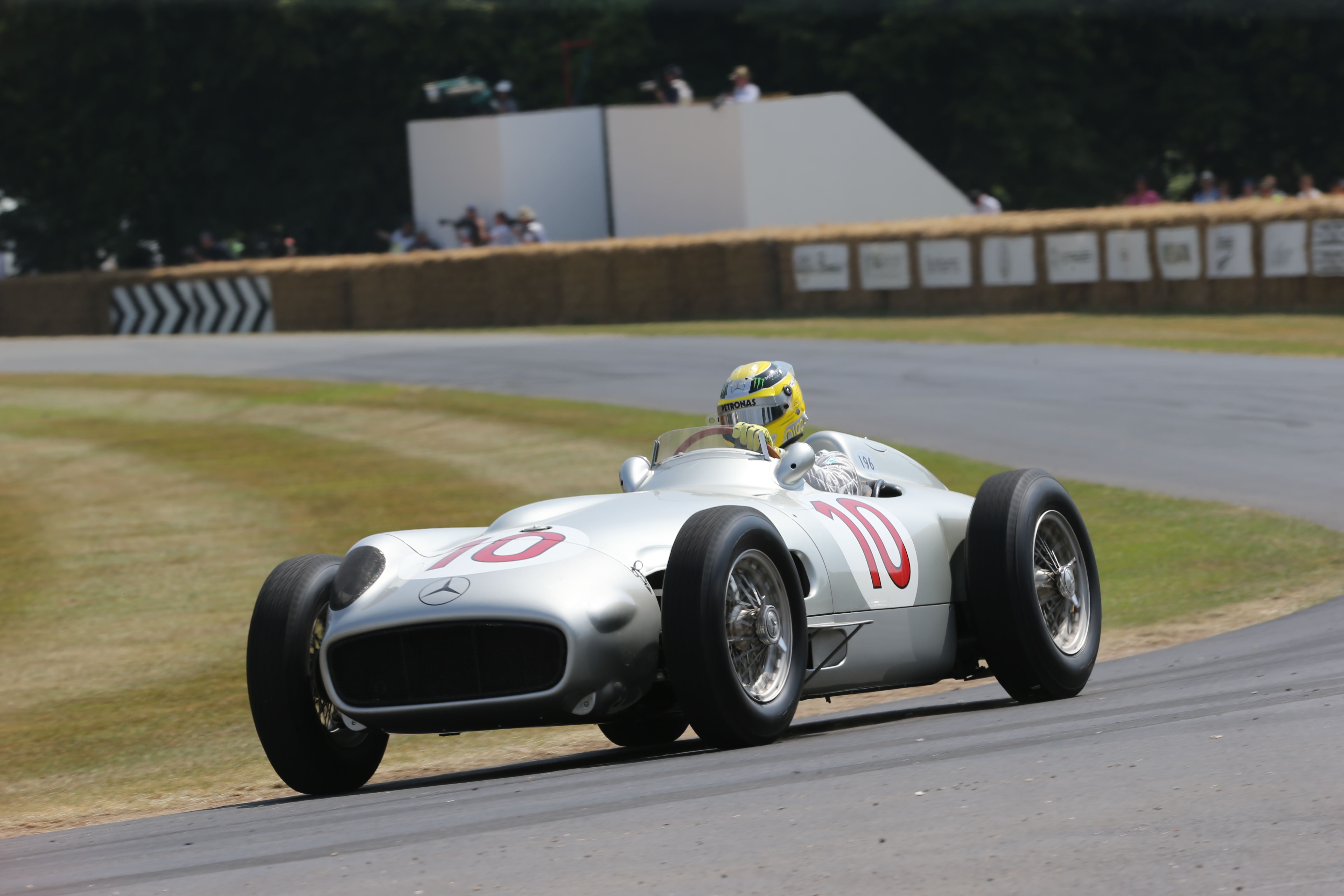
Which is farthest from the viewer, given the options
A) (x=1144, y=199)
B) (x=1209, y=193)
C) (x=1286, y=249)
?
(x=1144, y=199)

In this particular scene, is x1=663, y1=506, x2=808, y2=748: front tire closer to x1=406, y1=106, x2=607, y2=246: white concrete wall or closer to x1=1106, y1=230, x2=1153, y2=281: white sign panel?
x1=1106, y1=230, x2=1153, y2=281: white sign panel

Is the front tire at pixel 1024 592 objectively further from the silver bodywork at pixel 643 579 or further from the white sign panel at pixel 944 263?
the white sign panel at pixel 944 263

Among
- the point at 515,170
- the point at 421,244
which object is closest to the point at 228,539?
the point at 421,244

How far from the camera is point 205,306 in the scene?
35.8m

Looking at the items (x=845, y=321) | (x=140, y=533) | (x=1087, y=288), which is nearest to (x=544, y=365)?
(x=845, y=321)

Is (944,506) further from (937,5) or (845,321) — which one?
(937,5)

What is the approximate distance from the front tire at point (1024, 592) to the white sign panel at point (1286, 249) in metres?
19.4

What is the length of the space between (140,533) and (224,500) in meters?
1.51

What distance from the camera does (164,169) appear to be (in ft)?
147

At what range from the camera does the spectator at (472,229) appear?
3475cm

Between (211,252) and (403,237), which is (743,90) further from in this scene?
(211,252)

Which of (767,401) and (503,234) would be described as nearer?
(767,401)

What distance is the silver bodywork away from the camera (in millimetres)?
5797

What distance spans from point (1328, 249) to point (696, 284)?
35.5 feet
